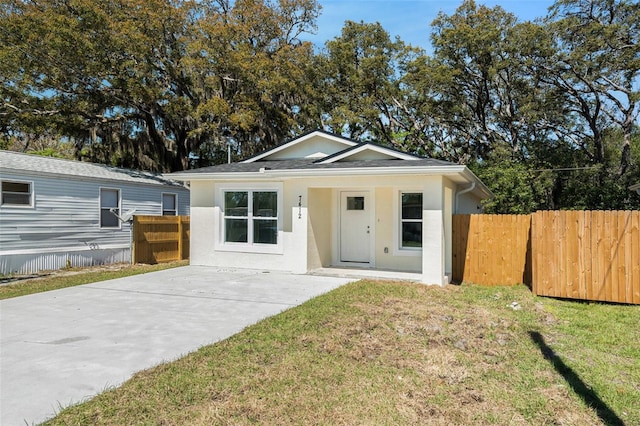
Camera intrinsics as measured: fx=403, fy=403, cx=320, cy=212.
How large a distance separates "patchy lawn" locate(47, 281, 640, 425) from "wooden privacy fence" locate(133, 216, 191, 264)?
31.2 feet

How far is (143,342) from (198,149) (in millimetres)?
18861

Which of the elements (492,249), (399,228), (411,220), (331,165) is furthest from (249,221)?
(492,249)

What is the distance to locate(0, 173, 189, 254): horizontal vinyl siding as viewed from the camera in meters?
11.9

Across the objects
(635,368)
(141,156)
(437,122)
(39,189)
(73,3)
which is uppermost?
(73,3)

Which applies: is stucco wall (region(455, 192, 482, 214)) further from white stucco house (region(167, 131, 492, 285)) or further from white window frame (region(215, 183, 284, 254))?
white window frame (region(215, 183, 284, 254))

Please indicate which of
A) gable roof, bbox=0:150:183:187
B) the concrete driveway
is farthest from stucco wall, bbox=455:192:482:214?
gable roof, bbox=0:150:183:187

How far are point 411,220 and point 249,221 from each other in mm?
4513

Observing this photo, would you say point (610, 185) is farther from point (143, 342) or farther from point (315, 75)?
point (143, 342)

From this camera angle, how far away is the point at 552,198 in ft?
75.7

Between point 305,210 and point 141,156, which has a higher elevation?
point 141,156

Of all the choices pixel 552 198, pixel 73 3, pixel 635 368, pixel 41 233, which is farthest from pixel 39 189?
pixel 552 198

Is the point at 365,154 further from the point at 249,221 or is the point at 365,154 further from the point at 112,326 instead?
the point at 112,326

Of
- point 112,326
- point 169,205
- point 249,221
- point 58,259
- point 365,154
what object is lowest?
point 112,326

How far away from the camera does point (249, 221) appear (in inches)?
453
